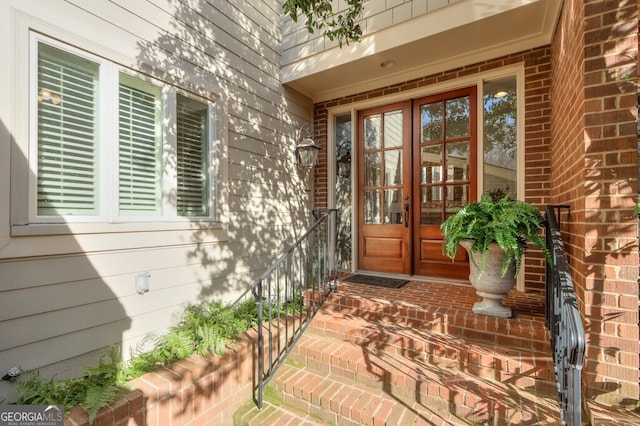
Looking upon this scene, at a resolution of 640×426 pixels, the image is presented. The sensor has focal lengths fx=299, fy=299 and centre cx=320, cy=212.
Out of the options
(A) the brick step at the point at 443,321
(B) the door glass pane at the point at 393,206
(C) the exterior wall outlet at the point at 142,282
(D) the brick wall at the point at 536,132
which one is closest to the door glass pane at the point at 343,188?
(B) the door glass pane at the point at 393,206

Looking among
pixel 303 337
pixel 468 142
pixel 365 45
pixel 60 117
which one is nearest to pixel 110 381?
pixel 303 337

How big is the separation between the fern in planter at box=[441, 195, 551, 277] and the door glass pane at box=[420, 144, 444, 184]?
119 centimetres

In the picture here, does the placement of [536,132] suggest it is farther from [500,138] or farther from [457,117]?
[457,117]

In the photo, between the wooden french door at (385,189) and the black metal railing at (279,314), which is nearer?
the black metal railing at (279,314)

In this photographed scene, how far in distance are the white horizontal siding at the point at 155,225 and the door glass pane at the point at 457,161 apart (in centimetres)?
186

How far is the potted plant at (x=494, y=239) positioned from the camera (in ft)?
6.77

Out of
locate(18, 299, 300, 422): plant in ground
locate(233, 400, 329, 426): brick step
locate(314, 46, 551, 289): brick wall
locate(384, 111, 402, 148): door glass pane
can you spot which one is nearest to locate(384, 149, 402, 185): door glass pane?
locate(384, 111, 402, 148): door glass pane

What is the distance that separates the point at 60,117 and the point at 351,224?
308 cm

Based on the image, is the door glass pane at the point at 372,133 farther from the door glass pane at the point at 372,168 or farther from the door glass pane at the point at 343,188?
the door glass pane at the point at 343,188

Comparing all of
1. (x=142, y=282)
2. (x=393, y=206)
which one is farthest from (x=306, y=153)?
(x=142, y=282)

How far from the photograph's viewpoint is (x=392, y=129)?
380 cm

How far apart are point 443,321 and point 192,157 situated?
2568 mm

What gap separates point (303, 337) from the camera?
8.66 ft

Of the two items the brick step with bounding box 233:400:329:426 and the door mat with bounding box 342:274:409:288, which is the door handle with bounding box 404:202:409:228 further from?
the brick step with bounding box 233:400:329:426
